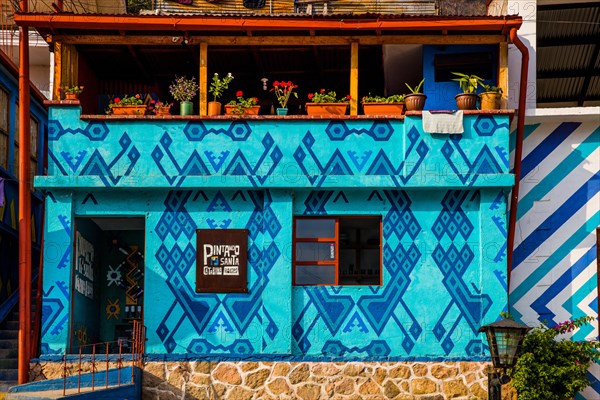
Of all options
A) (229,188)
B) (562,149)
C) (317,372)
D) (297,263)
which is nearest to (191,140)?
(229,188)

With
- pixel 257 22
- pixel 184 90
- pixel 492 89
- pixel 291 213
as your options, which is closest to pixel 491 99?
pixel 492 89

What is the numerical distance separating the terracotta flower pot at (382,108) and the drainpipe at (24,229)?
20.1 feet

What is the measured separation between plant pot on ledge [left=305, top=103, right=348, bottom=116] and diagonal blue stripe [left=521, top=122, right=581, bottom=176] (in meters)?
3.59

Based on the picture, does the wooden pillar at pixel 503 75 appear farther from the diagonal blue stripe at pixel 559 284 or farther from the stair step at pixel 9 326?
the stair step at pixel 9 326

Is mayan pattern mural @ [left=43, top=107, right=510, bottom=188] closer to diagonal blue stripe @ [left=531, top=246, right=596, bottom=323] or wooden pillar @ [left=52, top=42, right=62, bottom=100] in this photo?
wooden pillar @ [left=52, top=42, right=62, bottom=100]

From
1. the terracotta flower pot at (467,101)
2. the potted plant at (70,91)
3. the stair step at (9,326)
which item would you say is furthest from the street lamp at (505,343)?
the stair step at (9,326)

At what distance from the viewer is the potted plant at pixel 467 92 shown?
73.6 feet

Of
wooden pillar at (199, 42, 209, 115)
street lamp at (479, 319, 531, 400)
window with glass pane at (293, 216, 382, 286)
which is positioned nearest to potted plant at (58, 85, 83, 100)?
wooden pillar at (199, 42, 209, 115)

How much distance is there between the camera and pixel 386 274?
71.9 feet

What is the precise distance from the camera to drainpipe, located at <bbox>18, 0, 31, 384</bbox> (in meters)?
21.4

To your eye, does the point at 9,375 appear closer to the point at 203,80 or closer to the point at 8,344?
the point at 8,344

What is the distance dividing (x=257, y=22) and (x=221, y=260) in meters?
4.30

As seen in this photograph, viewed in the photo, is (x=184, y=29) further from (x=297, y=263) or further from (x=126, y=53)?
(x=297, y=263)

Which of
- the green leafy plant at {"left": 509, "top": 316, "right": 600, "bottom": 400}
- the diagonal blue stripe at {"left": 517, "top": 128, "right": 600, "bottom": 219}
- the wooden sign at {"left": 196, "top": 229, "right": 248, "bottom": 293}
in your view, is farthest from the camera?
the diagonal blue stripe at {"left": 517, "top": 128, "right": 600, "bottom": 219}
